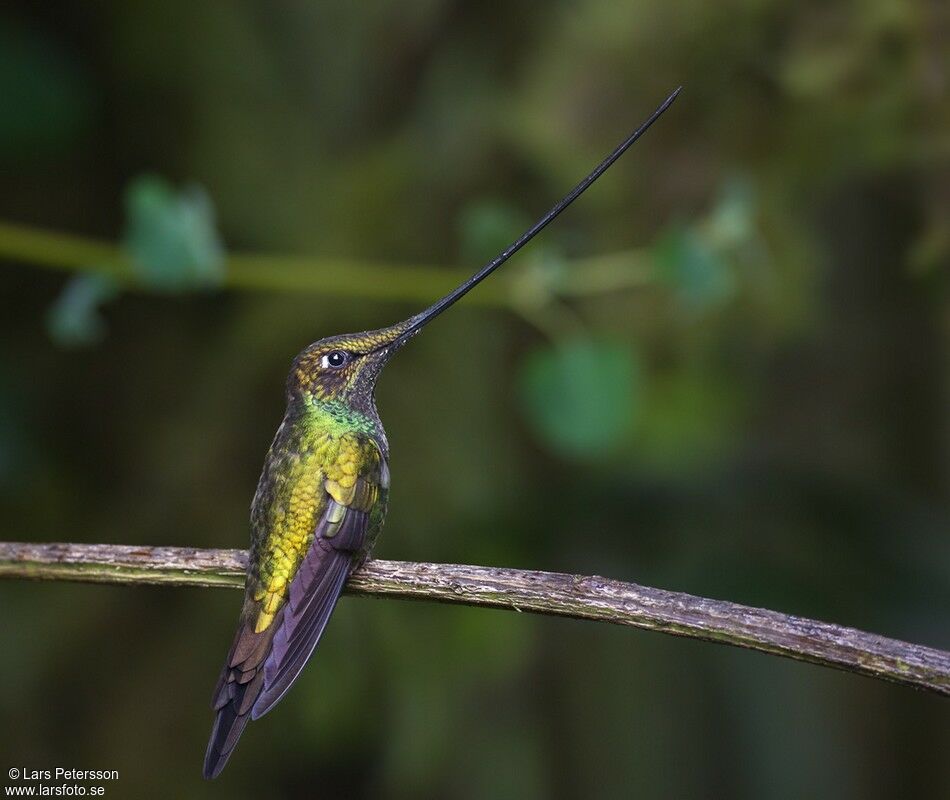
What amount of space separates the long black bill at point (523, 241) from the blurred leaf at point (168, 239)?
0.61 metres

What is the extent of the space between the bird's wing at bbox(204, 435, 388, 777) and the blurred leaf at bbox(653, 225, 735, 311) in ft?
3.23

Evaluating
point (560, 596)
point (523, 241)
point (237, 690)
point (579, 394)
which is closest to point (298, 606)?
point (237, 690)

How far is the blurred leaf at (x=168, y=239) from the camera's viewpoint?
248cm

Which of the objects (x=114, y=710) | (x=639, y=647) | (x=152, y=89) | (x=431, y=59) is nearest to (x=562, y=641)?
(x=639, y=647)

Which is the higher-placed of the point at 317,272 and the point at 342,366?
the point at 317,272

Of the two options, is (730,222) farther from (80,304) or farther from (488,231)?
(80,304)

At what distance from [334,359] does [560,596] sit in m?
0.86

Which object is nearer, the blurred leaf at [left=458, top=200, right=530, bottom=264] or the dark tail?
the dark tail

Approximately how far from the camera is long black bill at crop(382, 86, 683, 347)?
1.75 m

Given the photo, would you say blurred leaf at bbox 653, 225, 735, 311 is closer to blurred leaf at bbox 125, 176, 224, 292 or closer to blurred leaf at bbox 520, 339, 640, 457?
blurred leaf at bbox 520, 339, 640, 457

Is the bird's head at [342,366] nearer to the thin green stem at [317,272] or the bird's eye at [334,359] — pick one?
the bird's eye at [334,359]

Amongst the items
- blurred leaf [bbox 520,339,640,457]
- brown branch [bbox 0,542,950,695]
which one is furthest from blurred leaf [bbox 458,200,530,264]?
brown branch [bbox 0,542,950,695]

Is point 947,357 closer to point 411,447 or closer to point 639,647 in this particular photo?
point 639,647

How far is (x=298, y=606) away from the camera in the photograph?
1.77 m
